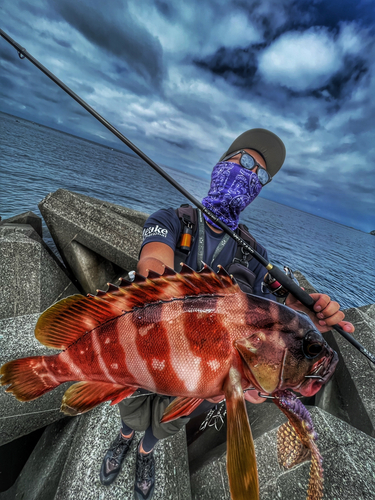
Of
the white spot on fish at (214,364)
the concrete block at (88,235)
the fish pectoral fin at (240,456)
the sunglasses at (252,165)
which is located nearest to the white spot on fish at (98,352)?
the white spot on fish at (214,364)

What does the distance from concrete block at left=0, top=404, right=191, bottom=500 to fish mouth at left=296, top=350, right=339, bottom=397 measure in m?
1.64

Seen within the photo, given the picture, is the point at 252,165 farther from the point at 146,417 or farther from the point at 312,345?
the point at 146,417

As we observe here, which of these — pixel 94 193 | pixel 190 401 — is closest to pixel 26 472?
pixel 190 401

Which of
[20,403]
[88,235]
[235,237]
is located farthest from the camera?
[88,235]

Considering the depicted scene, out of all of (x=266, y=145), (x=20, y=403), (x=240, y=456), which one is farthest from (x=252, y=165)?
(x=20, y=403)

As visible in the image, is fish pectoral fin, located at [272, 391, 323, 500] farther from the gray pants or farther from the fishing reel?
the fishing reel

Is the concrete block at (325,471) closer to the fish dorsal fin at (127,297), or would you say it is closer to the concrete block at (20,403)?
the concrete block at (20,403)

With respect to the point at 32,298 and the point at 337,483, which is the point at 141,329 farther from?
the point at 32,298

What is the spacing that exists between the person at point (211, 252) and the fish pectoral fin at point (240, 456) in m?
0.81

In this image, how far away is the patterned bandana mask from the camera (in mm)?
2779

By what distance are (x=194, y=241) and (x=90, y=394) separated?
71.5 inches

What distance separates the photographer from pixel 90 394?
130 centimetres

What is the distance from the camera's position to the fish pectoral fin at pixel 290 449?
1.39 meters

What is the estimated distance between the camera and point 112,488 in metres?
1.76
